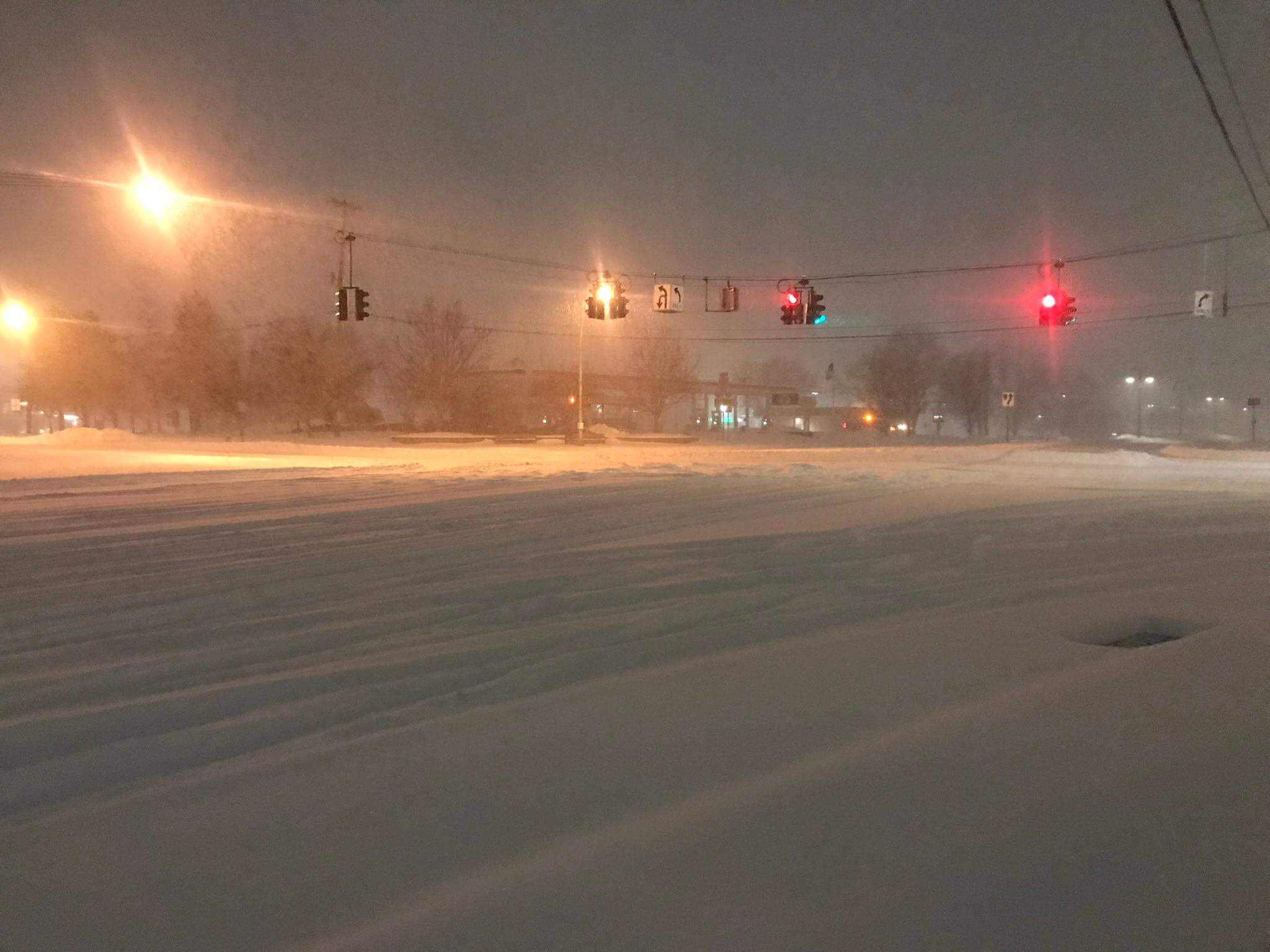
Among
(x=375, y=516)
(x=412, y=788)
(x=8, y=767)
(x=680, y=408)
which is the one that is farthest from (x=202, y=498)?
(x=680, y=408)

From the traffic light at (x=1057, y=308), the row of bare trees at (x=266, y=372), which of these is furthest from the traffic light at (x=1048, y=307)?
the row of bare trees at (x=266, y=372)

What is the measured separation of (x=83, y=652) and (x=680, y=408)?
11011 centimetres

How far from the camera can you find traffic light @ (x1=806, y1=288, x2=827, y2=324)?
2714cm

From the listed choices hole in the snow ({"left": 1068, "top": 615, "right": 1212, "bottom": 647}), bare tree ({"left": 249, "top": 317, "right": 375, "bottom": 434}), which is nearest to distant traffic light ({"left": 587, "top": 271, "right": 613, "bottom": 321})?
hole in the snow ({"left": 1068, "top": 615, "right": 1212, "bottom": 647})

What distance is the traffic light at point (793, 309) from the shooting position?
27250 millimetres

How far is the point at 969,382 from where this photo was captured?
8950 cm

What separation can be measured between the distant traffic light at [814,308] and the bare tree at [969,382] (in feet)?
225

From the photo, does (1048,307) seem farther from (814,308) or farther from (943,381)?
(943,381)

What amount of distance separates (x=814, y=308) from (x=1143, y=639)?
73.1 ft

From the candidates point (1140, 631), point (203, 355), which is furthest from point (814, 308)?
point (203, 355)

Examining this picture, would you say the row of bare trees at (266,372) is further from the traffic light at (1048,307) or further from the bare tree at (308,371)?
the traffic light at (1048,307)

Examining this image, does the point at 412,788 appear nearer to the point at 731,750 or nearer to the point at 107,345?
the point at 731,750

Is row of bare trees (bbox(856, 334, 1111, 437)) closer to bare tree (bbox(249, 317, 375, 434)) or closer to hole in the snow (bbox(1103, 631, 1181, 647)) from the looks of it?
bare tree (bbox(249, 317, 375, 434))

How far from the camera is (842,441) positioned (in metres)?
67.5
